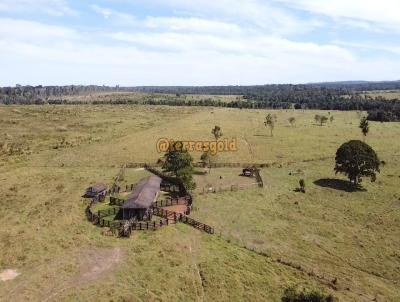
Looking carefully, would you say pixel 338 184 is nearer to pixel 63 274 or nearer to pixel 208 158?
pixel 208 158

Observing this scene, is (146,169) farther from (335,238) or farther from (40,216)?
(335,238)

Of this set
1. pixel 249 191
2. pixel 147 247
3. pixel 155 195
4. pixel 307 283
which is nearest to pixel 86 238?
pixel 147 247

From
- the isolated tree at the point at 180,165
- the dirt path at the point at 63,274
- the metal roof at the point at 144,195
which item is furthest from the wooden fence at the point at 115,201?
the dirt path at the point at 63,274

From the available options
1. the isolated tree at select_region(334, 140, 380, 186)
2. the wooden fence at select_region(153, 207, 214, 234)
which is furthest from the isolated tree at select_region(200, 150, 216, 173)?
the wooden fence at select_region(153, 207, 214, 234)

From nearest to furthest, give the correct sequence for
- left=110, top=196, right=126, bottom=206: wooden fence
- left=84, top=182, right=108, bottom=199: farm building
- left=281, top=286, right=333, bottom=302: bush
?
left=281, top=286, right=333, bottom=302: bush
left=110, top=196, right=126, bottom=206: wooden fence
left=84, top=182, right=108, bottom=199: farm building

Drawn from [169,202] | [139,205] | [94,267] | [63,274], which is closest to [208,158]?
[169,202]

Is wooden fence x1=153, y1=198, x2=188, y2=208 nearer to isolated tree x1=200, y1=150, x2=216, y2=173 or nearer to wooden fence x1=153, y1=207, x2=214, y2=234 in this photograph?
wooden fence x1=153, y1=207, x2=214, y2=234
